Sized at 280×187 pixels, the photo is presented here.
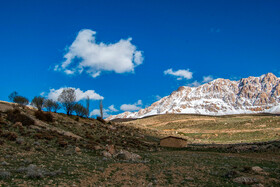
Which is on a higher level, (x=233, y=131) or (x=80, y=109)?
(x=80, y=109)

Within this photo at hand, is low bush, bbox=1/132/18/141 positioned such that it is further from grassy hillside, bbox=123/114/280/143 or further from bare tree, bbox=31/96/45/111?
bare tree, bbox=31/96/45/111

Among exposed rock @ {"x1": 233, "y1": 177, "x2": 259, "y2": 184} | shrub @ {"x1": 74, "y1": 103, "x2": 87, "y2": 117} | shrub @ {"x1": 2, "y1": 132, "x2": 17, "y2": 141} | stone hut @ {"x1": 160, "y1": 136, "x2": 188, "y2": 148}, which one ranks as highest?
shrub @ {"x1": 74, "y1": 103, "x2": 87, "y2": 117}

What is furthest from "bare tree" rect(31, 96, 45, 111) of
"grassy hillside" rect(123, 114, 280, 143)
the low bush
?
the low bush

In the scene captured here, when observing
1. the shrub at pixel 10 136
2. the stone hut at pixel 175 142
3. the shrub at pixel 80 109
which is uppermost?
the shrub at pixel 80 109

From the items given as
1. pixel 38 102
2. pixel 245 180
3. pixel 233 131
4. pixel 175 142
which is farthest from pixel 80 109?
pixel 245 180

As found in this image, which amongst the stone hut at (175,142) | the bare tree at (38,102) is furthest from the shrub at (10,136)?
the bare tree at (38,102)

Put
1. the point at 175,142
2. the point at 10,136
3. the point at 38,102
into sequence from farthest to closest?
the point at 38,102 → the point at 175,142 → the point at 10,136

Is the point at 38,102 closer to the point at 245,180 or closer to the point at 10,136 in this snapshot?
the point at 10,136

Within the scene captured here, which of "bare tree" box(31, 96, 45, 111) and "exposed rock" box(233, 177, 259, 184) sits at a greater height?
→ "bare tree" box(31, 96, 45, 111)

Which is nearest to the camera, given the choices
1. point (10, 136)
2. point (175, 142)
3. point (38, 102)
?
point (10, 136)

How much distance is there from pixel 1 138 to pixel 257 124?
8848 centimetres

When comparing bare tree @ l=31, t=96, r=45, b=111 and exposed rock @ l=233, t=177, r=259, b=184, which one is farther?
bare tree @ l=31, t=96, r=45, b=111

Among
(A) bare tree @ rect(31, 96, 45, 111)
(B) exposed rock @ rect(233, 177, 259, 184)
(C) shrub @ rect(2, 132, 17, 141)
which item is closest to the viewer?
(B) exposed rock @ rect(233, 177, 259, 184)

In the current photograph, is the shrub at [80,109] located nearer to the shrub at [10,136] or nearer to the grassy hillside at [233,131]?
the grassy hillside at [233,131]
